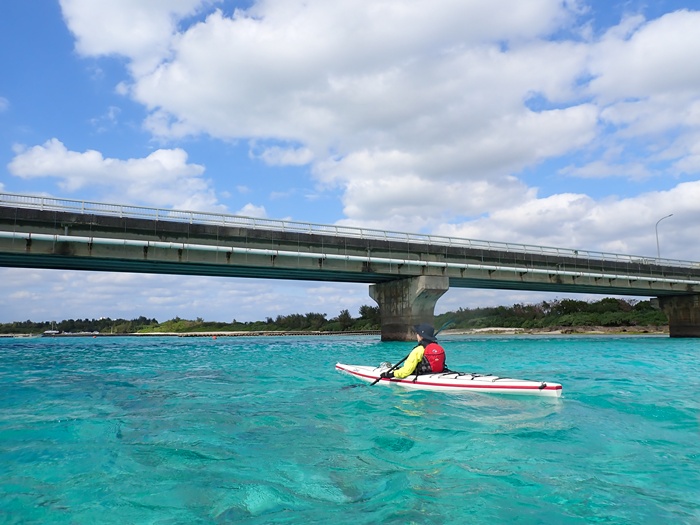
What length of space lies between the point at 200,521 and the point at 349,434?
3.98m

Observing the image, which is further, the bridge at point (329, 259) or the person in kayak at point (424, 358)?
the bridge at point (329, 259)

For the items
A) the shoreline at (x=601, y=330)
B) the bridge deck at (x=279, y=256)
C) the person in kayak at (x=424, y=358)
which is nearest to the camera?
the person in kayak at (x=424, y=358)

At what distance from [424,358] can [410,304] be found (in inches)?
1017

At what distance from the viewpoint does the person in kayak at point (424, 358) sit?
13.1 meters

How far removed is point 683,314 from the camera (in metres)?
53.9

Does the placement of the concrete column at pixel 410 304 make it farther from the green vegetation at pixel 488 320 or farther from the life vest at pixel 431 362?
the life vest at pixel 431 362

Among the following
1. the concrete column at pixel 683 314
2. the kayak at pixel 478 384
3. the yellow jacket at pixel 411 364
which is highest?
the concrete column at pixel 683 314

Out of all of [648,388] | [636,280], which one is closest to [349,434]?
[648,388]

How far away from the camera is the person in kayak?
43.1 feet

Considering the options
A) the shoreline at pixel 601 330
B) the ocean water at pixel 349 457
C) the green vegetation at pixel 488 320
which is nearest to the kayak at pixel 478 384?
the ocean water at pixel 349 457

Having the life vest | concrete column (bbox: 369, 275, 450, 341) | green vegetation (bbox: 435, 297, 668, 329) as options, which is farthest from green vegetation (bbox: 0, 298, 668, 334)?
the life vest

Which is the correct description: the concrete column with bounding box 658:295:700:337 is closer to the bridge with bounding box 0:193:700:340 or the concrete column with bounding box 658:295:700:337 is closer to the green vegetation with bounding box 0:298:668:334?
the bridge with bounding box 0:193:700:340

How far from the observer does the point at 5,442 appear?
788 centimetres

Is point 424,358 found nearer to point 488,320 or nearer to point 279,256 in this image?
point 279,256
